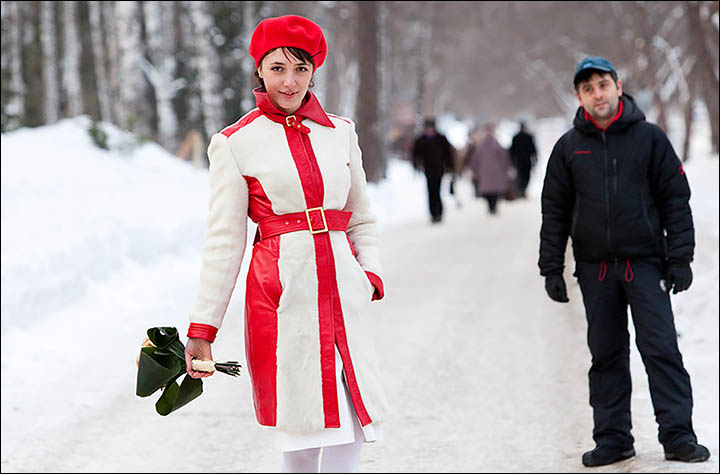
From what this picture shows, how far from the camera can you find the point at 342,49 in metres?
38.3

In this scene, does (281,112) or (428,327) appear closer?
(281,112)

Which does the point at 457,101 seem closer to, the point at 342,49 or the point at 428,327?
the point at 342,49

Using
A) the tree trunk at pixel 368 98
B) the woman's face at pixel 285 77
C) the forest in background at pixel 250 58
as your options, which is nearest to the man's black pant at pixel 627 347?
the woman's face at pixel 285 77

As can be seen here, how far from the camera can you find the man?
449 cm

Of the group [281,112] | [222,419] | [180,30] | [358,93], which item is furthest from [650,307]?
[180,30]

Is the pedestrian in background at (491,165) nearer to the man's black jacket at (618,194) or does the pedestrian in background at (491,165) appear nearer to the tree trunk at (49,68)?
the tree trunk at (49,68)

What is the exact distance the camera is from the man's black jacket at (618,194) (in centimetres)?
450

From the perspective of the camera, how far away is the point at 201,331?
10.5 feet

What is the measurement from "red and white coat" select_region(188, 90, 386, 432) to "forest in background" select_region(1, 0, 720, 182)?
6.97 meters

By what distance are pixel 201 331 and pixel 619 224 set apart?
2094 mm

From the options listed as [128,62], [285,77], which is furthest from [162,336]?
[128,62]

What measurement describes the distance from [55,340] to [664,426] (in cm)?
503

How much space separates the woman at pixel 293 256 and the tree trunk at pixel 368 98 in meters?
18.5

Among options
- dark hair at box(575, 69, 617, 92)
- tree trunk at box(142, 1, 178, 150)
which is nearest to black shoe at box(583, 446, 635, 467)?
dark hair at box(575, 69, 617, 92)
